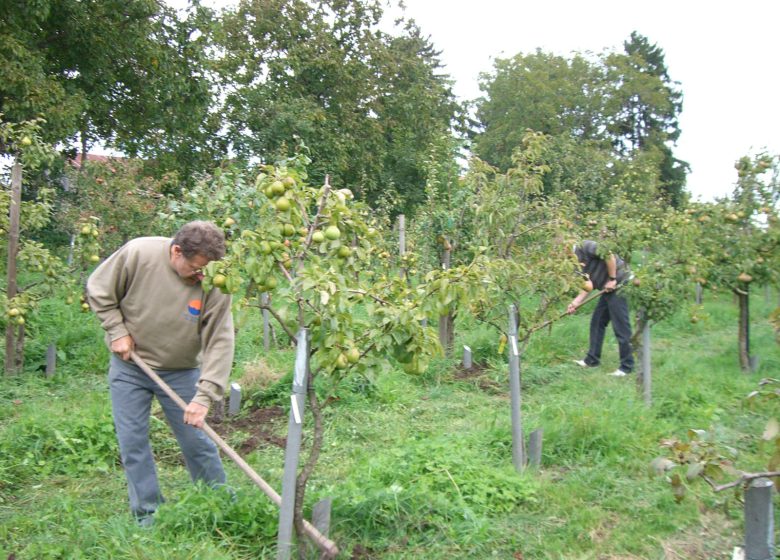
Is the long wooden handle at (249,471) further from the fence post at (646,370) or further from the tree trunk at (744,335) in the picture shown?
the tree trunk at (744,335)

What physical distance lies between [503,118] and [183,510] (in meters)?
31.8

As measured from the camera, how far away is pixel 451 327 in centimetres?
778

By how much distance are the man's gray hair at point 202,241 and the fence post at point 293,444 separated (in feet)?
2.48

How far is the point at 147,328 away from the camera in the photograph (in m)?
3.34

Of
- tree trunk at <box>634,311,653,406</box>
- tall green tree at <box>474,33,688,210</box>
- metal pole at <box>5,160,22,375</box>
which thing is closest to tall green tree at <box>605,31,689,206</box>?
tall green tree at <box>474,33,688,210</box>

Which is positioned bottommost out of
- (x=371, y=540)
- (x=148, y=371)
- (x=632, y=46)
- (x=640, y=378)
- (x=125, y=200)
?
(x=371, y=540)

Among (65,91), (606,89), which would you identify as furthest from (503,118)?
(65,91)

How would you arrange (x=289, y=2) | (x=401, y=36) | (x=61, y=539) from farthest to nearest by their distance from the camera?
(x=401, y=36) < (x=289, y=2) < (x=61, y=539)

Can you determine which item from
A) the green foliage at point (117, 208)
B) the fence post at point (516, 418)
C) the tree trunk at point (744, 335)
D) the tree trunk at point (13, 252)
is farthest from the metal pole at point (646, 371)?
the tree trunk at point (13, 252)

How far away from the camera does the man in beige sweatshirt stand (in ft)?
10.7

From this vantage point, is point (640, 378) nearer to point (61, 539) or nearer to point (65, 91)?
point (61, 539)

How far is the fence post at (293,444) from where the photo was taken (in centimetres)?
262

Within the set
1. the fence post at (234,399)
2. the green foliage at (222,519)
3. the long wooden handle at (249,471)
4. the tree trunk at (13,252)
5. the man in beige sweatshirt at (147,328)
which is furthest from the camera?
the tree trunk at (13,252)

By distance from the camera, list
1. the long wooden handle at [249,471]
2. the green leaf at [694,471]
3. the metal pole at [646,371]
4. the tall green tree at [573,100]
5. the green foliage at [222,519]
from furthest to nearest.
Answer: the tall green tree at [573,100]
the metal pole at [646,371]
the green foliage at [222,519]
the long wooden handle at [249,471]
the green leaf at [694,471]
